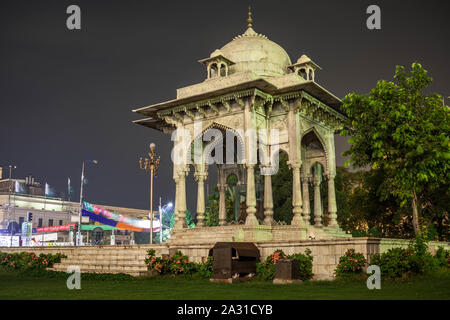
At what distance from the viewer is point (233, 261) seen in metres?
16.0

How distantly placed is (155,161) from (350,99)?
1100 centimetres

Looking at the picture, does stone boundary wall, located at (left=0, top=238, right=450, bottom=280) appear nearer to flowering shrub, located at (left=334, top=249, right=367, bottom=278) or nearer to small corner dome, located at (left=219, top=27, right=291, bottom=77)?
flowering shrub, located at (left=334, top=249, right=367, bottom=278)

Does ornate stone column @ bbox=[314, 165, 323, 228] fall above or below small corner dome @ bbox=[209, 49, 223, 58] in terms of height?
below

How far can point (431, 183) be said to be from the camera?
2269cm

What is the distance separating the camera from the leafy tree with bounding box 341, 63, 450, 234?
20.7m

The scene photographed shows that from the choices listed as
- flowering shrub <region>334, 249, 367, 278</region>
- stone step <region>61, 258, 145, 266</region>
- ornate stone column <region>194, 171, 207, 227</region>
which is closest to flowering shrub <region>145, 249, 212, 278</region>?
stone step <region>61, 258, 145, 266</region>

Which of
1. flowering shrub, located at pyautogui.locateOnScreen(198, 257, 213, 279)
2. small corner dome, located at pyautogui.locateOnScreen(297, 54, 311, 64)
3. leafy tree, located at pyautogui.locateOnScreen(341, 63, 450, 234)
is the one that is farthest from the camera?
small corner dome, located at pyautogui.locateOnScreen(297, 54, 311, 64)

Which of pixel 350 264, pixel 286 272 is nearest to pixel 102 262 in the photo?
pixel 286 272

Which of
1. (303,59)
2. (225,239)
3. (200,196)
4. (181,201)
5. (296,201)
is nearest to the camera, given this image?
(225,239)

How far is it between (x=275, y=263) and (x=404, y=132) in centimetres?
908

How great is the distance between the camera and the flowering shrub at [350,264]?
48.7 ft

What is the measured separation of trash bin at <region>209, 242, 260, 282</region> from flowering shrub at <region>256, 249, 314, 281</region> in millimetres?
374

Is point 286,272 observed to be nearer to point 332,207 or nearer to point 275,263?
point 275,263

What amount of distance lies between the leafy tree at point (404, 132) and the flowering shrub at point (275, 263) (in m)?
7.56
